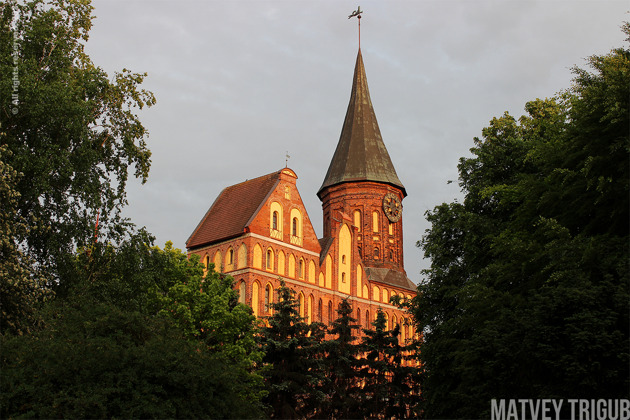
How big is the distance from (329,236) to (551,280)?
33.5 m

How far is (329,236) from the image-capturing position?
5206cm

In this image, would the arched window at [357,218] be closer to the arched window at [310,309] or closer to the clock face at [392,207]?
the clock face at [392,207]

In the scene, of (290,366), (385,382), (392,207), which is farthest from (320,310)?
(290,366)

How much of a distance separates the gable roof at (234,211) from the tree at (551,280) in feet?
62.1

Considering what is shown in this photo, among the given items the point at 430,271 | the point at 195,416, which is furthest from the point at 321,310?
the point at 195,416

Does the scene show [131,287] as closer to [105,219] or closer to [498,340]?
[105,219]

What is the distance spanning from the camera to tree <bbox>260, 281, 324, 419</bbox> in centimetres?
3083

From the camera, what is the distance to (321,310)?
47812mm

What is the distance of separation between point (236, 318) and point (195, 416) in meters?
10.8

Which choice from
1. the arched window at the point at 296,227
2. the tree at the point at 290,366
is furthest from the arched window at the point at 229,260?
the tree at the point at 290,366

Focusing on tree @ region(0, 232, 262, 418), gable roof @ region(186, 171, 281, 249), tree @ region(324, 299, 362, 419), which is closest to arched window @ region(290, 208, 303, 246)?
gable roof @ region(186, 171, 281, 249)

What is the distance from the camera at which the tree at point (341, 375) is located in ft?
109

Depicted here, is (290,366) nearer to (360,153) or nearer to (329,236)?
(329,236)

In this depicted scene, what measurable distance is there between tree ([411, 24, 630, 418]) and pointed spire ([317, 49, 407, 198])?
3288 cm
